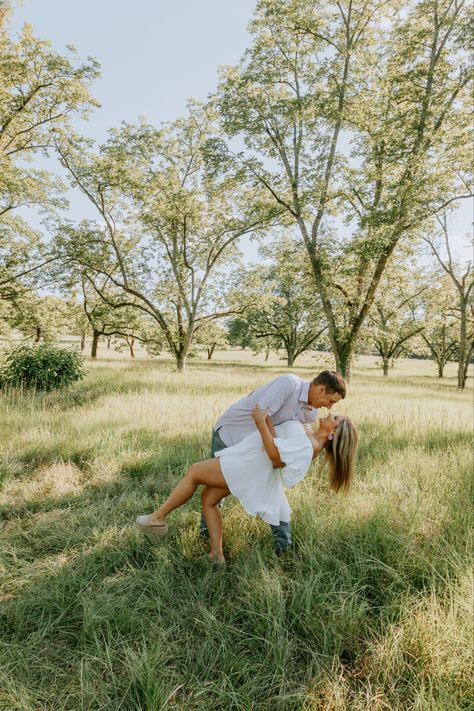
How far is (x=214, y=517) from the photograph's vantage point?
3.11 metres

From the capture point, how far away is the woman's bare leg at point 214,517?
3.05 metres

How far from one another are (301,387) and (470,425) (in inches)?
243

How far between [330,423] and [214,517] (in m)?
1.24

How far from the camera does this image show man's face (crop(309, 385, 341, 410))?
2968 millimetres

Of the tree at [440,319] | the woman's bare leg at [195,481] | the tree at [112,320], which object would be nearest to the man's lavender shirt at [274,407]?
the woman's bare leg at [195,481]

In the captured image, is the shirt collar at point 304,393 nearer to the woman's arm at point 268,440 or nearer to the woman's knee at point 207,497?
the woman's arm at point 268,440

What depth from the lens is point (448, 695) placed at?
1891 mm

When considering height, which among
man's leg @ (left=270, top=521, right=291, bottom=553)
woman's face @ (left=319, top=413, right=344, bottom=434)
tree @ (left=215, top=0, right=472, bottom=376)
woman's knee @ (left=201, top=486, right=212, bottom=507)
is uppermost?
tree @ (left=215, top=0, right=472, bottom=376)

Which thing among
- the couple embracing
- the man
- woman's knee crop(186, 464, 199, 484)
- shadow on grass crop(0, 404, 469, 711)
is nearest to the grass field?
shadow on grass crop(0, 404, 469, 711)

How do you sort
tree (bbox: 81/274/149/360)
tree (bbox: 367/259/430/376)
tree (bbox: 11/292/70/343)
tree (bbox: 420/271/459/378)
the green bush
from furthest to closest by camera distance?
tree (bbox: 420/271/459/378) < tree (bbox: 367/259/430/376) < tree (bbox: 81/274/149/360) < tree (bbox: 11/292/70/343) < the green bush

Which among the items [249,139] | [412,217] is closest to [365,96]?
[249,139]

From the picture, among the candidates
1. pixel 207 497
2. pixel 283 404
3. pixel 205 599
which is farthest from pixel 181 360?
pixel 205 599

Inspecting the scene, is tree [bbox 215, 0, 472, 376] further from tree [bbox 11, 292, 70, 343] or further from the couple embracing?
tree [bbox 11, 292, 70, 343]

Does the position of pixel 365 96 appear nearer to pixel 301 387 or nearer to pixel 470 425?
pixel 470 425
